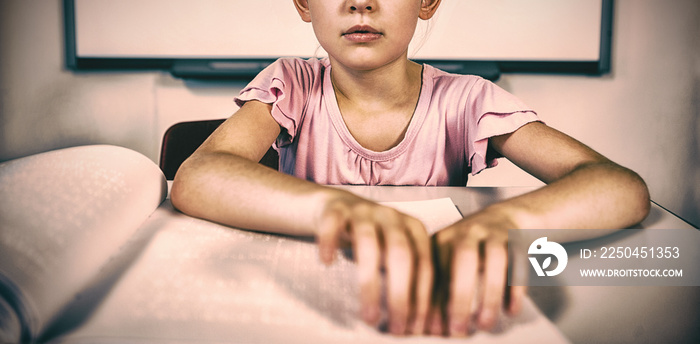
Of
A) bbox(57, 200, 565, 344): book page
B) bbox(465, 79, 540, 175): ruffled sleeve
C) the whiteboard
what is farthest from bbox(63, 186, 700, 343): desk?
the whiteboard

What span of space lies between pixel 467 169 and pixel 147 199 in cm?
46

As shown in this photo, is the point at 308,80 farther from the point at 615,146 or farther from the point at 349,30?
the point at 615,146

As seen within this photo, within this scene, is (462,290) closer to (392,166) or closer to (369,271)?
(369,271)

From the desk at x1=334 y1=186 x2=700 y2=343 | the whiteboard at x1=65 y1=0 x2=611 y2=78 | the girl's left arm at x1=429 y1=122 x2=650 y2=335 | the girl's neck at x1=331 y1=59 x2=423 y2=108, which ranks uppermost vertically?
the whiteboard at x1=65 y1=0 x2=611 y2=78

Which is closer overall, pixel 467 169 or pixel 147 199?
pixel 147 199

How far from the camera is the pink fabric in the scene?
0.61m

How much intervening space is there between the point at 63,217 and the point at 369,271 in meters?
0.22

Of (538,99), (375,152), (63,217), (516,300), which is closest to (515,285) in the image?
(516,300)

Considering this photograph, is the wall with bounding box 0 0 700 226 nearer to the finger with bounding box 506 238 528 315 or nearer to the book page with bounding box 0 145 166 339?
the book page with bounding box 0 145 166 339

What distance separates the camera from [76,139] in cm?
113

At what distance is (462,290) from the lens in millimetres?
214

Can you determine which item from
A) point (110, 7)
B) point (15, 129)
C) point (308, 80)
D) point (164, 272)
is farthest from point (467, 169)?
point (15, 129)

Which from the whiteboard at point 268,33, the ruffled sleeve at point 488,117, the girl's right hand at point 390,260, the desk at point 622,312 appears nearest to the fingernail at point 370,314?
the girl's right hand at point 390,260

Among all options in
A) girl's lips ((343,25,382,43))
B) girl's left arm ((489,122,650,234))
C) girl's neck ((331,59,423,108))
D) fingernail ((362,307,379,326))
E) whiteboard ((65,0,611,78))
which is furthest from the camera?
whiteboard ((65,0,611,78))
